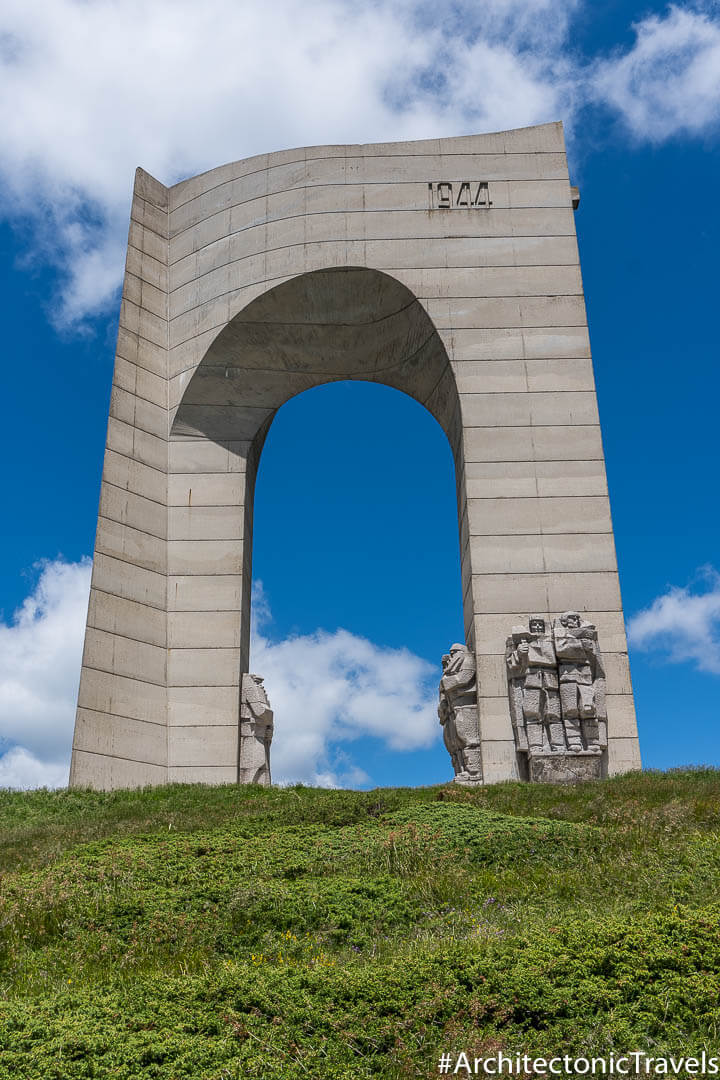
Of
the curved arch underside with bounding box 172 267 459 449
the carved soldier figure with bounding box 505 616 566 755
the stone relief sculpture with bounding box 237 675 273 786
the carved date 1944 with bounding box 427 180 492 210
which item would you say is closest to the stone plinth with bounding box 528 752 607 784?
the carved soldier figure with bounding box 505 616 566 755

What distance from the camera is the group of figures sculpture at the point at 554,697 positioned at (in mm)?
16656

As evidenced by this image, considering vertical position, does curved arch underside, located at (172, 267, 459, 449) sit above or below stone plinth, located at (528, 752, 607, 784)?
above

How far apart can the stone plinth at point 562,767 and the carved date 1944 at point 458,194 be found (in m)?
11.9

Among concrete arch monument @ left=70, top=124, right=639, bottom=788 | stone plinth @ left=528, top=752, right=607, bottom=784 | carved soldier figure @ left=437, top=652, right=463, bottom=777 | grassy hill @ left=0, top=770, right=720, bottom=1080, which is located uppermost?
concrete arch monument @ left=70, top=124, right=639, bottom=788

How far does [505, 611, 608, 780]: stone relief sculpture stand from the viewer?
1652 cm

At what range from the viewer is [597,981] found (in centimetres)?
600

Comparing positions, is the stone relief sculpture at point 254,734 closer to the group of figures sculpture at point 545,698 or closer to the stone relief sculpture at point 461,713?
the stone relief sculpture at point 461,713

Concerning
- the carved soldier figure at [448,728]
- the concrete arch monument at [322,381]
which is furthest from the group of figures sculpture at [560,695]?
the carved soldier figure at [448,728]

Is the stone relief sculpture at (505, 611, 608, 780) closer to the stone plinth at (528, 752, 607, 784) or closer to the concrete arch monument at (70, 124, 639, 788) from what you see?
the stone plinth at (528, 752, 607, 784)

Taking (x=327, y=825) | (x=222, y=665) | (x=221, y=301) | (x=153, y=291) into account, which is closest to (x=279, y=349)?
(x=221, y=301)

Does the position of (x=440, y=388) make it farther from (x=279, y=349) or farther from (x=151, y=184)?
(x=151, y=184)

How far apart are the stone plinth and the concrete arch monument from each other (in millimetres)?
901

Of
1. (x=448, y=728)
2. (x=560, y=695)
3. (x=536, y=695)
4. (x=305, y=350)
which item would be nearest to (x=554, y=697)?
(x=560, y=695)

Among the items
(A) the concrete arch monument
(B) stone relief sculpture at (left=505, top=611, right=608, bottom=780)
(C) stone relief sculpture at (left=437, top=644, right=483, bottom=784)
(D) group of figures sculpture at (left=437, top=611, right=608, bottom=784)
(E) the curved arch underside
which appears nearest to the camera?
(B) stone relief sculpture at (left=505, top=611, right=608, bottom=780)
